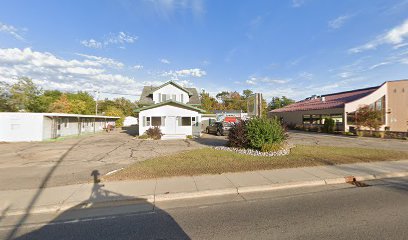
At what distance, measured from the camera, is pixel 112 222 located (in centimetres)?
423

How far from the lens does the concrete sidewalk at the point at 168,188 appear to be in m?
5.10

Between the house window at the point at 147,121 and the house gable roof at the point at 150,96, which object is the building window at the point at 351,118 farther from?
the house window at the point at 147,121

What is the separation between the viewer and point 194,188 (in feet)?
19.5

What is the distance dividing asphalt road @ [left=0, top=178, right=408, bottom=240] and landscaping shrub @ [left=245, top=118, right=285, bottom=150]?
18.2 feet

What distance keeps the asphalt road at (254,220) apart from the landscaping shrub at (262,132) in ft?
18.2

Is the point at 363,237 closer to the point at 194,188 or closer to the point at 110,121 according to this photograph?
the point at 194,188

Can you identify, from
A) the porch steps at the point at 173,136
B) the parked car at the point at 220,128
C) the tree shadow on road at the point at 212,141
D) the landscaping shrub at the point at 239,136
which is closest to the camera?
the landscaping shrub at the point at 239,136

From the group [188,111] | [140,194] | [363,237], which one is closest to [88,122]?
[188,111]

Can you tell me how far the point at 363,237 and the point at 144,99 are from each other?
2817 cm

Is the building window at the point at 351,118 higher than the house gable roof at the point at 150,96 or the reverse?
the reverse

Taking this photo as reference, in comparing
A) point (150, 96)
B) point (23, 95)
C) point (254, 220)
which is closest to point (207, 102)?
point (150, 96)

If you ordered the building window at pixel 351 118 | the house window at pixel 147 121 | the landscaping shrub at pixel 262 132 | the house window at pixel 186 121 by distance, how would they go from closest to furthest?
the landscaping shrub at pixel 262 132, the house window at pixel 147 121, the house window at pixel 186 121, the building window at pixel 351 118

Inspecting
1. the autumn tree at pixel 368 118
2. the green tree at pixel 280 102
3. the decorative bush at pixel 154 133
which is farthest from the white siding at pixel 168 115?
the green tree at pixel 280 102

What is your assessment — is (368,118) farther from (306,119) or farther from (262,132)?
(262,132)
